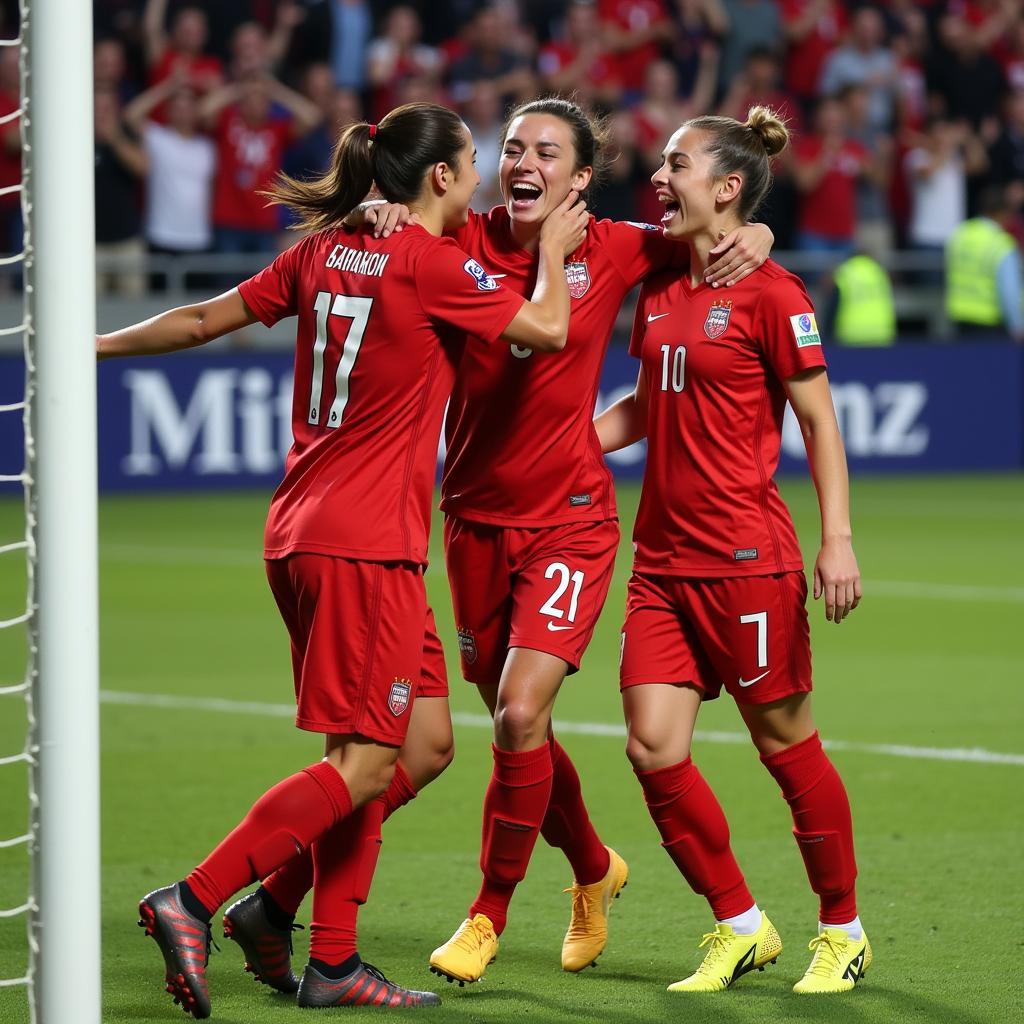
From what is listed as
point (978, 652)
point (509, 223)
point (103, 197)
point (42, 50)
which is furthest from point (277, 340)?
point (42, 50)

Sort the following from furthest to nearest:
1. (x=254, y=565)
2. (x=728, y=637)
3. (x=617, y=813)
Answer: (x=254, y=565) → (x=617, y=813) → (x=728, y=637)

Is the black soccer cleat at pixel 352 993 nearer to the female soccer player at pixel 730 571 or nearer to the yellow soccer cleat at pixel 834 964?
the female soccer player at pixel 730 571

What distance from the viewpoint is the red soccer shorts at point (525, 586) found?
4355 millimetres

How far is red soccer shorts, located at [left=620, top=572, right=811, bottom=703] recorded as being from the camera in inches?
169

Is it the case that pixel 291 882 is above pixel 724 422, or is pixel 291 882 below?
below

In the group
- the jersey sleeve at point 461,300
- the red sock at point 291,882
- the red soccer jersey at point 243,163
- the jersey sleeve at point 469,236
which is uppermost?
the red soccer jersey at point 243,163

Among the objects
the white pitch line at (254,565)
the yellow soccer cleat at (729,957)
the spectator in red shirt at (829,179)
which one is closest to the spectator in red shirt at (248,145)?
the white pitch line at (254,565)

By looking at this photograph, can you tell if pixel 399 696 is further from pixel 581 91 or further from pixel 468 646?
pixel 581 91

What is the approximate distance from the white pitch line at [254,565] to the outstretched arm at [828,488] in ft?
21.5

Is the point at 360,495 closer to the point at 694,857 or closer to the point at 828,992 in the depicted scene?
the point at 694,857

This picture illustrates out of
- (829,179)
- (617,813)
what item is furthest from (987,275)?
(617,813)

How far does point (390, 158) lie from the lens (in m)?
4.18

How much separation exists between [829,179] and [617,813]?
12186mm

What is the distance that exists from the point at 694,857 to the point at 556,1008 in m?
0.46
